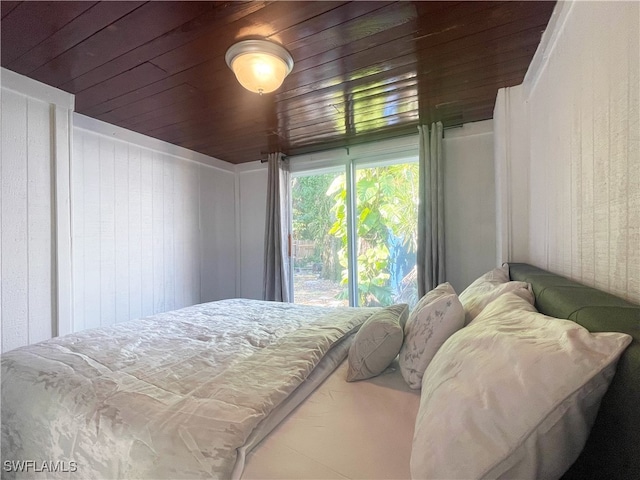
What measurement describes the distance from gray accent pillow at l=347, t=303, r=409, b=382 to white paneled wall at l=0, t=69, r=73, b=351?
7.28 ft

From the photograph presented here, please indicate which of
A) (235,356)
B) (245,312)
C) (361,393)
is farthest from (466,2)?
(245,312)

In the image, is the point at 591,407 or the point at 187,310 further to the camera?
the point at 187,310

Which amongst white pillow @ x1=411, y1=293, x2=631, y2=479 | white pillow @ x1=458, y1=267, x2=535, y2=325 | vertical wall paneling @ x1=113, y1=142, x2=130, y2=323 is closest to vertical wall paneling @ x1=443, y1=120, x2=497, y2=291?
white pillow @ x1=458, y1=267, x2=535, y2=325

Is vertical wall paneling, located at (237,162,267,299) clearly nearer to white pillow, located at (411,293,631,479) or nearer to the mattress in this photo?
the mattress

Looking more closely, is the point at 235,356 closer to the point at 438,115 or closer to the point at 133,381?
the point at 133,381

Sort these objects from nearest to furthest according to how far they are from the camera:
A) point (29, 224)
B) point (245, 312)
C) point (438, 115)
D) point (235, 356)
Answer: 1. point (235, 356)
2. point (29, 224)
3. point (245, 312)
4. point (438, 115)

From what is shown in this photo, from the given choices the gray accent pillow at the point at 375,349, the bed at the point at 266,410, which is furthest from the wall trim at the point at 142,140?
the gray accent pillow at the point at 375,349

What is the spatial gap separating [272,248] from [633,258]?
10.5ft

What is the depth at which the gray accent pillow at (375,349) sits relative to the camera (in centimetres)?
118

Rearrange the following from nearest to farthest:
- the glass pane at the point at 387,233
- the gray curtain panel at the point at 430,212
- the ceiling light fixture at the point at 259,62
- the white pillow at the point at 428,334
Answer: the white pillow at the point at 428,334 < the ceiling light fixture at the point at 259,62 < the gray curtain panel at the point at 430,212 < the glass pane at the point at 387,233

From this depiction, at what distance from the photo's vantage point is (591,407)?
523mm

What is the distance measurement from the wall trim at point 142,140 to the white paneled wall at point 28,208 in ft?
1.36

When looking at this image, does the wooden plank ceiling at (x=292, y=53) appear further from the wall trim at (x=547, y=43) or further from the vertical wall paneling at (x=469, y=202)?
the vertical wall paneling at (x=469, y=202)

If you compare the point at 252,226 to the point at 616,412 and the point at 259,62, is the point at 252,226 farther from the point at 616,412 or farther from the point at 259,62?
the point at 616,412
